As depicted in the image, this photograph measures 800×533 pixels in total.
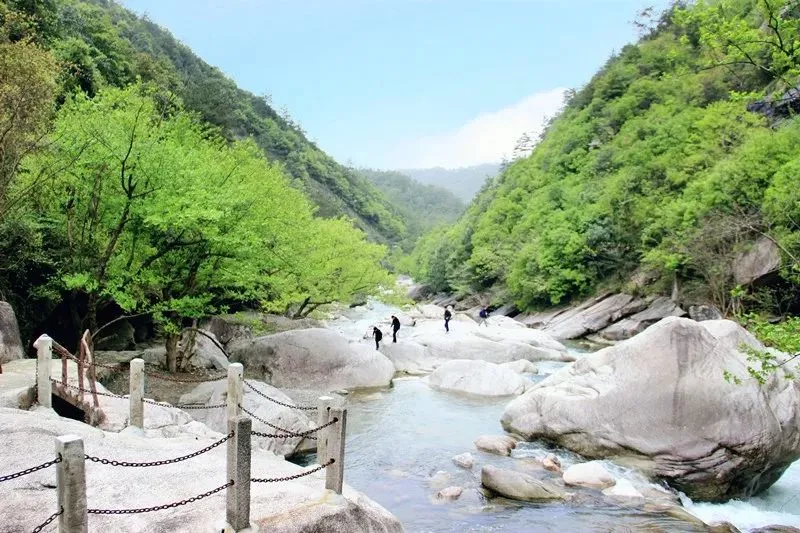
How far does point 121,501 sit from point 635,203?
44.1 meters

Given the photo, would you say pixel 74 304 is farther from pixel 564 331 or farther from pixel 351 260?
pixel 564 331

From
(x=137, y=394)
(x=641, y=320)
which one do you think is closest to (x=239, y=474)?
(x=137, y=394)

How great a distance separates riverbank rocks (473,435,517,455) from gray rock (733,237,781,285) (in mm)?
21390

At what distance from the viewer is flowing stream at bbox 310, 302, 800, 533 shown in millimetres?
10828

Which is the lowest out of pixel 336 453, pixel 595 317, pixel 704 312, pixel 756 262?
pixel 595 317

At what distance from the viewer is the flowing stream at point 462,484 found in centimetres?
1083

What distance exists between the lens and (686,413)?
42.2 feet

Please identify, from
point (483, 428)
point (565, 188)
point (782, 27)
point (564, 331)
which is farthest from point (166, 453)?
point (565, 188)

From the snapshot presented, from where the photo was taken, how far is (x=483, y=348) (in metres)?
28.7

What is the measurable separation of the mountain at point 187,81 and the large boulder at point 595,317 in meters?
24.1

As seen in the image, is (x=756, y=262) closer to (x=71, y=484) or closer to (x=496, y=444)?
(x=496, y=444)

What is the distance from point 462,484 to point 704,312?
2687 centimetres

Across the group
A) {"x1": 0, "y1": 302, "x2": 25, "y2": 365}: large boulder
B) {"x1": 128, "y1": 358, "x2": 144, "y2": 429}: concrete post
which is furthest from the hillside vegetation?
{"x1": 128, "y1": 358, "x2": 144, "y2": 429}: concrete post

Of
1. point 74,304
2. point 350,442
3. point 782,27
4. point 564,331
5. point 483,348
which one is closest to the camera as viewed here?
point 782,27
